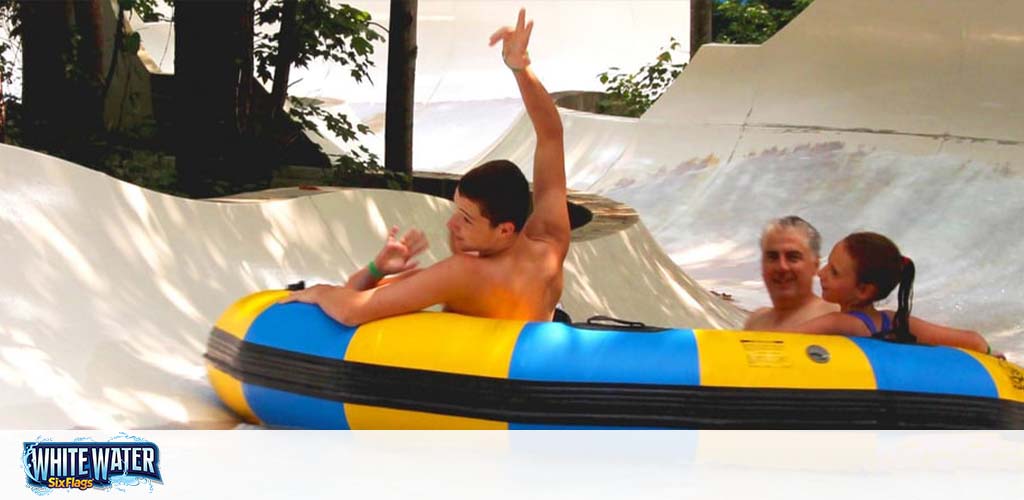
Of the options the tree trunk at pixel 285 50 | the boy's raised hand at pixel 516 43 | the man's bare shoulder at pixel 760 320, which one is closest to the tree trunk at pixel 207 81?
the tree trunk at pixel 285 50

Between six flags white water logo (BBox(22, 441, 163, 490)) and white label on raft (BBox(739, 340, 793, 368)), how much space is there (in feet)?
4.13

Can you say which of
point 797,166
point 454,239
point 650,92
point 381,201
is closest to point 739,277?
point 797,166

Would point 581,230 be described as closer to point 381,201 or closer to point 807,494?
point 381,201

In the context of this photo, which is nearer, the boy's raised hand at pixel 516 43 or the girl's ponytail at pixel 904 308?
the girl's ponytail at pixel 904 308

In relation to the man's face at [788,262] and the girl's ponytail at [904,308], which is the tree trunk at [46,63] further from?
the girl's ponytail at [904,308]

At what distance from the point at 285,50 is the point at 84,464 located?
16.3 feet

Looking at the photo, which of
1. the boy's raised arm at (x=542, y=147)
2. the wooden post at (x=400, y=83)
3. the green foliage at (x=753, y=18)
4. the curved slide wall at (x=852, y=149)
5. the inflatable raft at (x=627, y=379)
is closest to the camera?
the inflatable raft at (x=627, y=379)

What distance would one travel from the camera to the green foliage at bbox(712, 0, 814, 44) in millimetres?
16562

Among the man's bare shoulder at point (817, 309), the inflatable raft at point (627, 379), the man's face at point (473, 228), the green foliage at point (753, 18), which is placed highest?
the green foliage at point (753, 18)

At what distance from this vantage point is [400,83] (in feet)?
24.5

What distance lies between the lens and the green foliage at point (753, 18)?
16562 millimetres

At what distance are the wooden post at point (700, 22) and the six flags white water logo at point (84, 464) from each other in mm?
11948

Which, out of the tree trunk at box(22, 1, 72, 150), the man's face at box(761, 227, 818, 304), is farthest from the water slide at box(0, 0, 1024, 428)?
the tree trunk at box(22, 1, 72, 150)

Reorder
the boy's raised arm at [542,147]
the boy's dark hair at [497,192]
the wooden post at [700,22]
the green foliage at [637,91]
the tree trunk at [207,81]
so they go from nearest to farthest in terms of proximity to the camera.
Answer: the boy's dark hair at [497,192] < the boy's raised arm at [542,147] < the tree trunk at [207,81] < the wooden post at [700,22] < the green foliage at [637,91]
